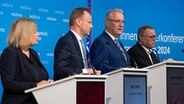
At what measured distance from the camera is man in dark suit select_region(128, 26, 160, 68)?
5.05 meters

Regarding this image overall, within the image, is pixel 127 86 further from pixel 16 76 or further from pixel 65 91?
pixel 16 76

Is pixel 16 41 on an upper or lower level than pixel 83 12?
lower

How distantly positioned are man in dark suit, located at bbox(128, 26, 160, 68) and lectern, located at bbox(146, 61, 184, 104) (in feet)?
3.55

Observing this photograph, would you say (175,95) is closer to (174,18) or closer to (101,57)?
(101,57)

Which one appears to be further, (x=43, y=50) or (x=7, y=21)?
(x=43, y=50)

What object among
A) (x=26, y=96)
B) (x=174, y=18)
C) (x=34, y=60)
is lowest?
(x=26, y=96)

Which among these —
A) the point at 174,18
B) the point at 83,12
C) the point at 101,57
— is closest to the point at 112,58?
the point at 101,57

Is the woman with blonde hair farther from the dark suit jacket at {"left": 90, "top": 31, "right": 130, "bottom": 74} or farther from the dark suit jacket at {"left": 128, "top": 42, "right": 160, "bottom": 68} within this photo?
the dark suit jacket at {"left": 128, "top": 42, "right": 160, "bottom": 68}

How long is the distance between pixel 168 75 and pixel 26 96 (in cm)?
126

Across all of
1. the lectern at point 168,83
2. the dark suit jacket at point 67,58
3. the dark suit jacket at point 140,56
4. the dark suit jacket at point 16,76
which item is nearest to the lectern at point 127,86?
the lectern at point 168,83

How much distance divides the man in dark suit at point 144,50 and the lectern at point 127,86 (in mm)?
1293

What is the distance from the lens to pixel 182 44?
6.91 metres

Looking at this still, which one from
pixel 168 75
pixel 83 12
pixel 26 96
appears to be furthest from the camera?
pixel 83 12

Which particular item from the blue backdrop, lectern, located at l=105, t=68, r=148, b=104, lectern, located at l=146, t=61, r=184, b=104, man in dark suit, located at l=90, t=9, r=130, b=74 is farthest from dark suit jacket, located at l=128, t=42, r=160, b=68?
lectern, located at l=105, t=68, r=148, b=104
